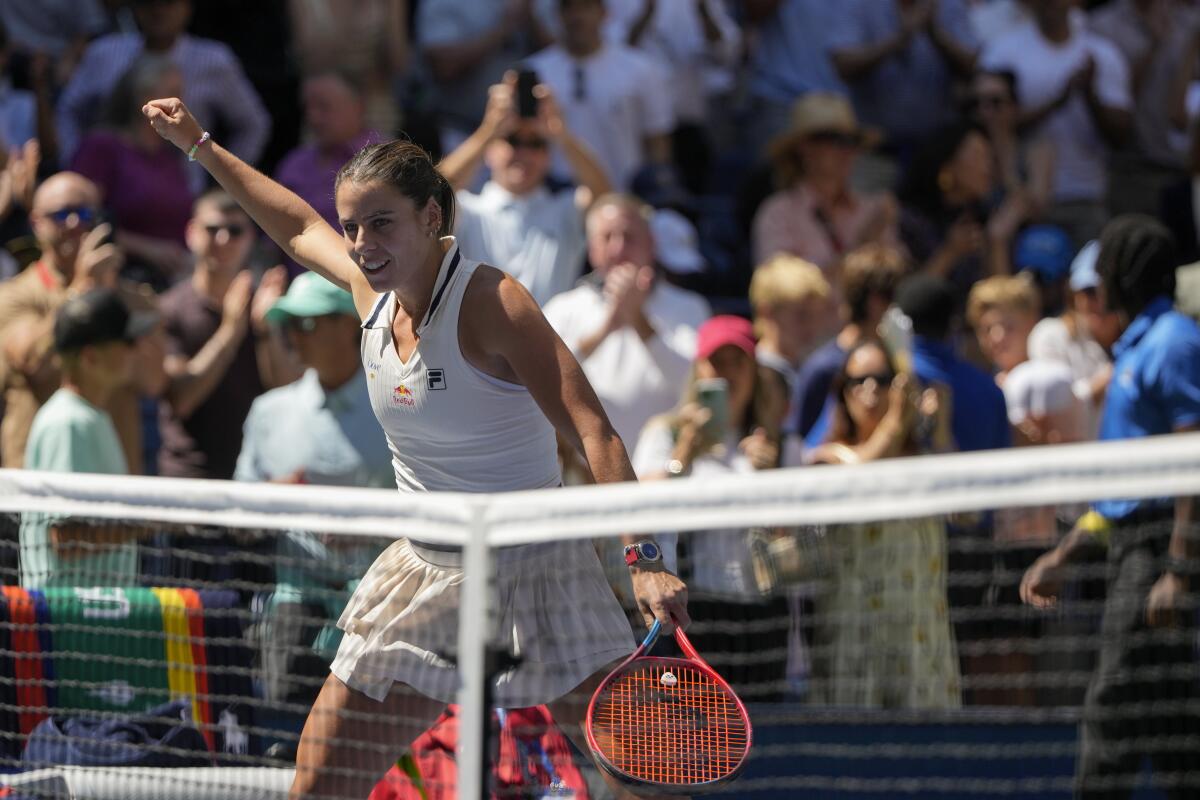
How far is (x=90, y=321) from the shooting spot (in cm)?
655

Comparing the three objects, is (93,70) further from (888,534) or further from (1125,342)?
(1125,342)

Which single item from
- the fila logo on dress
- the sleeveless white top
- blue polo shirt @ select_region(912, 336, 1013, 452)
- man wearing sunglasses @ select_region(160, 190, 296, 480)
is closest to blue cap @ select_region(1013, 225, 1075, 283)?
blue polo shirt @ select_region(912, 336, 1013, 452)

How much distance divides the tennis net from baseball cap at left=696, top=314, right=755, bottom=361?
80 cm

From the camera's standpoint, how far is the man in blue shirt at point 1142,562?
206 inches

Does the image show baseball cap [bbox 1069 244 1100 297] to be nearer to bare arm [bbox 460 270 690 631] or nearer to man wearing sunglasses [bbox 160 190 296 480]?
man wearing sunglasses [bbox 160 190 296 480]

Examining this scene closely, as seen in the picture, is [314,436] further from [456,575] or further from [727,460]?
[456,575]

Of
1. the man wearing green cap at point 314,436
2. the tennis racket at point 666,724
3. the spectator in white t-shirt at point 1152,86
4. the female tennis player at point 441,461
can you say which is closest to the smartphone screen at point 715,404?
the man wearing green cap at point 314,436

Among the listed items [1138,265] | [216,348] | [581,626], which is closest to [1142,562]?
[1138,265]

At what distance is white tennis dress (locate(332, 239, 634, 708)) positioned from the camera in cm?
418

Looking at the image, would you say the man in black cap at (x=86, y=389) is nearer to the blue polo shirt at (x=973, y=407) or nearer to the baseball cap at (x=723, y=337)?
the baseball cap at (x=723, y=337)

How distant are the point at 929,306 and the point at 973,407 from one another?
17.8 inches

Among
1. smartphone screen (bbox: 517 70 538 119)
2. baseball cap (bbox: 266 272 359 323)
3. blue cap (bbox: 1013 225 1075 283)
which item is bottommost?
baseball cap (bbox: 266 272 359 323)

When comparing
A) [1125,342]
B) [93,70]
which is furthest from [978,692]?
[93,70]

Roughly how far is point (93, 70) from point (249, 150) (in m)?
0.91
